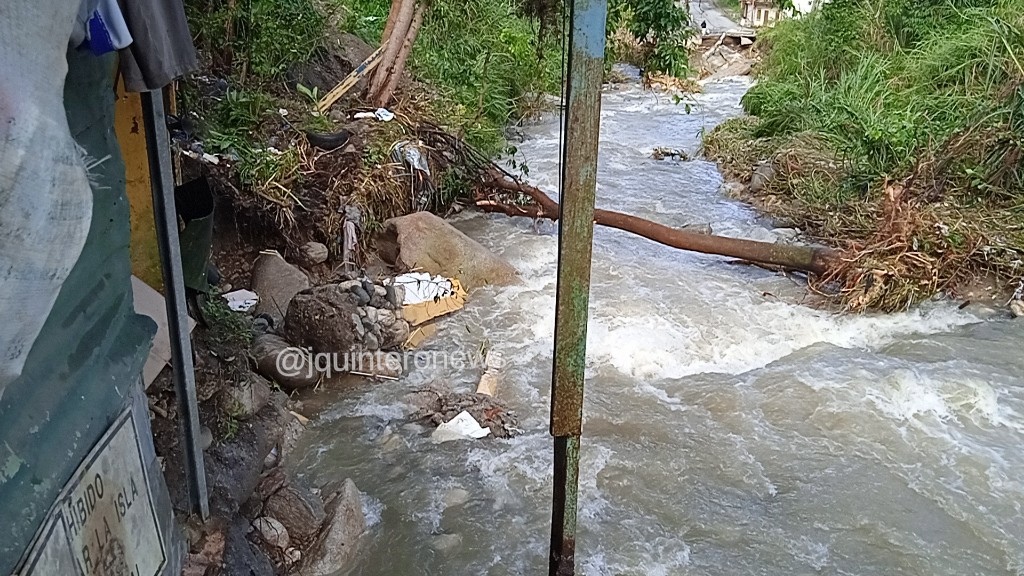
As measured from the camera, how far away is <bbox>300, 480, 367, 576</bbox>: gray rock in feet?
10.9

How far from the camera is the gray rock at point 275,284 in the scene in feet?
16.8

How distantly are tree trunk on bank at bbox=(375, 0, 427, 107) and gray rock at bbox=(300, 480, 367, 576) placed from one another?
4.70 meters

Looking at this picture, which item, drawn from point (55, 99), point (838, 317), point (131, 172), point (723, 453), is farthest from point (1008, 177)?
point (55, 99)

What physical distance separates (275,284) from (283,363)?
0.85 m

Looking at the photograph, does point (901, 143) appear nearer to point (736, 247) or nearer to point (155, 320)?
point (736, 247)

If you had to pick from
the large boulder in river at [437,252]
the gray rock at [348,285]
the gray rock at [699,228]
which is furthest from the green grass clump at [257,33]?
the gray rock at [699,228]

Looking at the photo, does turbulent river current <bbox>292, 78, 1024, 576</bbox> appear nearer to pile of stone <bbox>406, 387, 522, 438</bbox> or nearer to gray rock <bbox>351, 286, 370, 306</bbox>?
pile of stone <bbox>406, 387, 522, 438</bbox>

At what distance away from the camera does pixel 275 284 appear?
5.25 m

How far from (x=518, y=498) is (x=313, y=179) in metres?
3.26

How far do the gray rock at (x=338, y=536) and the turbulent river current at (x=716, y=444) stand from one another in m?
0.08

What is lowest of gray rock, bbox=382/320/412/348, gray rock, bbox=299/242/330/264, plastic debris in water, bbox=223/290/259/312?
gray rock, bbox=382/320/412/348

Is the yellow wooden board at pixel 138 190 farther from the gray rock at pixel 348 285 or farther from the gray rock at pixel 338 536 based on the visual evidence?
the gray rock at pixel 348 285

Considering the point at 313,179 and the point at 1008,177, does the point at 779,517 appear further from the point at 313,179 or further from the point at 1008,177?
the point at 1008,177

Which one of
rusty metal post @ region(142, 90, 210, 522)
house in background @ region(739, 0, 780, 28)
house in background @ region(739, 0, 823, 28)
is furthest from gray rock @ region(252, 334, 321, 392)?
house in background @ region(739, 0, 780, 28)
